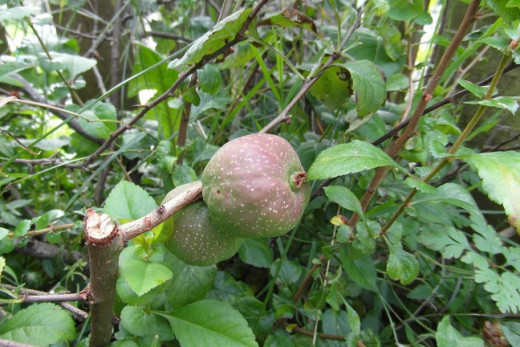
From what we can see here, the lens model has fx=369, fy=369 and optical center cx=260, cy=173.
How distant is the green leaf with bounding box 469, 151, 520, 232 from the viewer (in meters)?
0.51

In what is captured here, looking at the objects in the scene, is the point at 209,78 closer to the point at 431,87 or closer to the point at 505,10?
the point at 431,87

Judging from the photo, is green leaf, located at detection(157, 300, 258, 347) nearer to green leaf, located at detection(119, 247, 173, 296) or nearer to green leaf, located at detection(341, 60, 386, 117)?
green leaf, located at detection(119, 247, 173, 296)

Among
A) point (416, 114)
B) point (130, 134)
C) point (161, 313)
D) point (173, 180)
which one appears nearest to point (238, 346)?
point (161, 313)

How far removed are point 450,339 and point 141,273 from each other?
2.11ft

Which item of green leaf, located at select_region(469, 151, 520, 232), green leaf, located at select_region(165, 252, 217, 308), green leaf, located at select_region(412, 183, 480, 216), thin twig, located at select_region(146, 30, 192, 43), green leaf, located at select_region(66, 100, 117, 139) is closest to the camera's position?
green leaf, located at select_region(469, 151, 520, 232)

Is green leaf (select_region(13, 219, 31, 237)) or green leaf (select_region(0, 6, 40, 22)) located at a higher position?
green leaf (select_region(0, 6, 40, 22))

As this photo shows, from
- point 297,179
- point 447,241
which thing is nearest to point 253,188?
point 297,179

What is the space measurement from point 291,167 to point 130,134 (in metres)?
0.72

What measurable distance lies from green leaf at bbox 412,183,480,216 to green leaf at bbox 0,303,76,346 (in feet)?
2.45

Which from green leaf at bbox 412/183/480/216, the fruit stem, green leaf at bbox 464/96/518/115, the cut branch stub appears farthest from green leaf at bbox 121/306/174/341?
green leaf at bbox 464/96/518/115

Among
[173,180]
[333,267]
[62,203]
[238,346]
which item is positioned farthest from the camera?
[62,203]

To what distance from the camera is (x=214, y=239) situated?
0.71 metres

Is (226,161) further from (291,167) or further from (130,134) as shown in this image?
(130,134)

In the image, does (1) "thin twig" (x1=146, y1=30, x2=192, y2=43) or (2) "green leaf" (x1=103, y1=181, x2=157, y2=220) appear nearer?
(2) "green leaf" (x1=103, y1=181, x2=157, y2=220)
